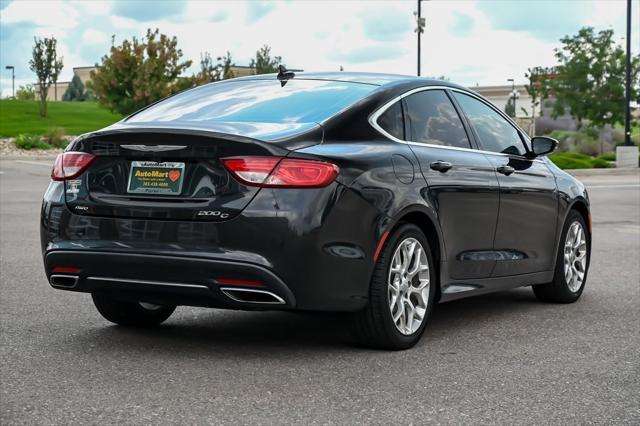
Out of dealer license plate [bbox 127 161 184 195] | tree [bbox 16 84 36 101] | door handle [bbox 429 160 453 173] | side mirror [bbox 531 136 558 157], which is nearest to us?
dealer license plate [bbox 127 161 184 195]

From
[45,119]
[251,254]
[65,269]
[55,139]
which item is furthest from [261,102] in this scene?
[45,119]

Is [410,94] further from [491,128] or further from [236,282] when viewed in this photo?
[236,282]

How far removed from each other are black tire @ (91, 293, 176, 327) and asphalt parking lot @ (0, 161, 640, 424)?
0.29 ft

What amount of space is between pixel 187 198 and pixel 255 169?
389 millimetres

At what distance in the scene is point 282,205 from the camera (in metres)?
5.47

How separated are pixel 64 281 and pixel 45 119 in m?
69.7

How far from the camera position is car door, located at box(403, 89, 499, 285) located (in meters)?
6.50

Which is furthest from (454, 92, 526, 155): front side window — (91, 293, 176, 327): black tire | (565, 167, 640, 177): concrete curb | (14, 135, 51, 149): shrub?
(14, 135, 51, 149): shrub

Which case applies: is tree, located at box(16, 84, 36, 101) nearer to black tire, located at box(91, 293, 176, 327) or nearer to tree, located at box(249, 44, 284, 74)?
tree, located at box(249, 44, 284, 74)

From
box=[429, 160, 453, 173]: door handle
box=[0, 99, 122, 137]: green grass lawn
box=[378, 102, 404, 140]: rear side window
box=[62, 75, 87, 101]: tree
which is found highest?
box=[62, 75, 87, 101]: tree

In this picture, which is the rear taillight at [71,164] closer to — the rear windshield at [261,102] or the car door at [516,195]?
the rear windshield at [261,102]

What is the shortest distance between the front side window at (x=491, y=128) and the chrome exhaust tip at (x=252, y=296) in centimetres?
234

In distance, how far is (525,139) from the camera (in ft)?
26.0

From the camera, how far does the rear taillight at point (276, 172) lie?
18.0ft
